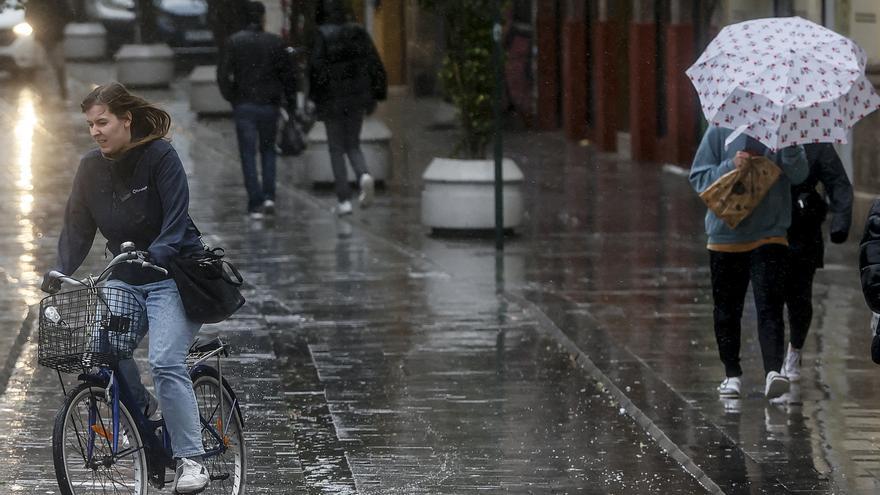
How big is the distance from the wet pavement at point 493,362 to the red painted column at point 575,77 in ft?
24.0

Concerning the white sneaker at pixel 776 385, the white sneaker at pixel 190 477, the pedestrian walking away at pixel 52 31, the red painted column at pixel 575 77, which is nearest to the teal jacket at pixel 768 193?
the white sneaker at pixel 776 385

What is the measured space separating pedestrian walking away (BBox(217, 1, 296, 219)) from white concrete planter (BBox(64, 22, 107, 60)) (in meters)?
14.2

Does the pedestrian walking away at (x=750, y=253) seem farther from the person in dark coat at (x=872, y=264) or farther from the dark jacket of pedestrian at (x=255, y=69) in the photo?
the dark jacket of pedestrian at (x=255, y=69)

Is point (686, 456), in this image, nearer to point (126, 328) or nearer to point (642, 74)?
point (126, 328)

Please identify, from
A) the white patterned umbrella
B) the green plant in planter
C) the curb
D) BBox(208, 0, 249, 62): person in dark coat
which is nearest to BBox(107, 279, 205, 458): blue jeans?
the curb

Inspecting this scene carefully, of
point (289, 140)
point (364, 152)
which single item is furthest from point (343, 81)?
point (289, 140)

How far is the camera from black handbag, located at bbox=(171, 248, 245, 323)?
242 inches

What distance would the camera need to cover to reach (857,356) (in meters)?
9.62

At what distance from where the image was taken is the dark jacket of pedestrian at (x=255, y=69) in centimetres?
1572

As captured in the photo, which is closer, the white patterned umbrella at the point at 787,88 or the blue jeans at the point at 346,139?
the white patterned umbrella at the point at 787,88

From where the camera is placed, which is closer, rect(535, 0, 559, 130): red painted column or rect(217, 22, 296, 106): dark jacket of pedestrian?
rect(217, 22, 296, 106): dark jacket of pedestrian

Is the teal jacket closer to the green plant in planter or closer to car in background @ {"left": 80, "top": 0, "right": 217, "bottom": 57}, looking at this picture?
the green plant in planter

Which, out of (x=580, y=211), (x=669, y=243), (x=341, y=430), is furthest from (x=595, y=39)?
(x=341, y=430)

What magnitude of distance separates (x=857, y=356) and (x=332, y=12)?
7960 mm
